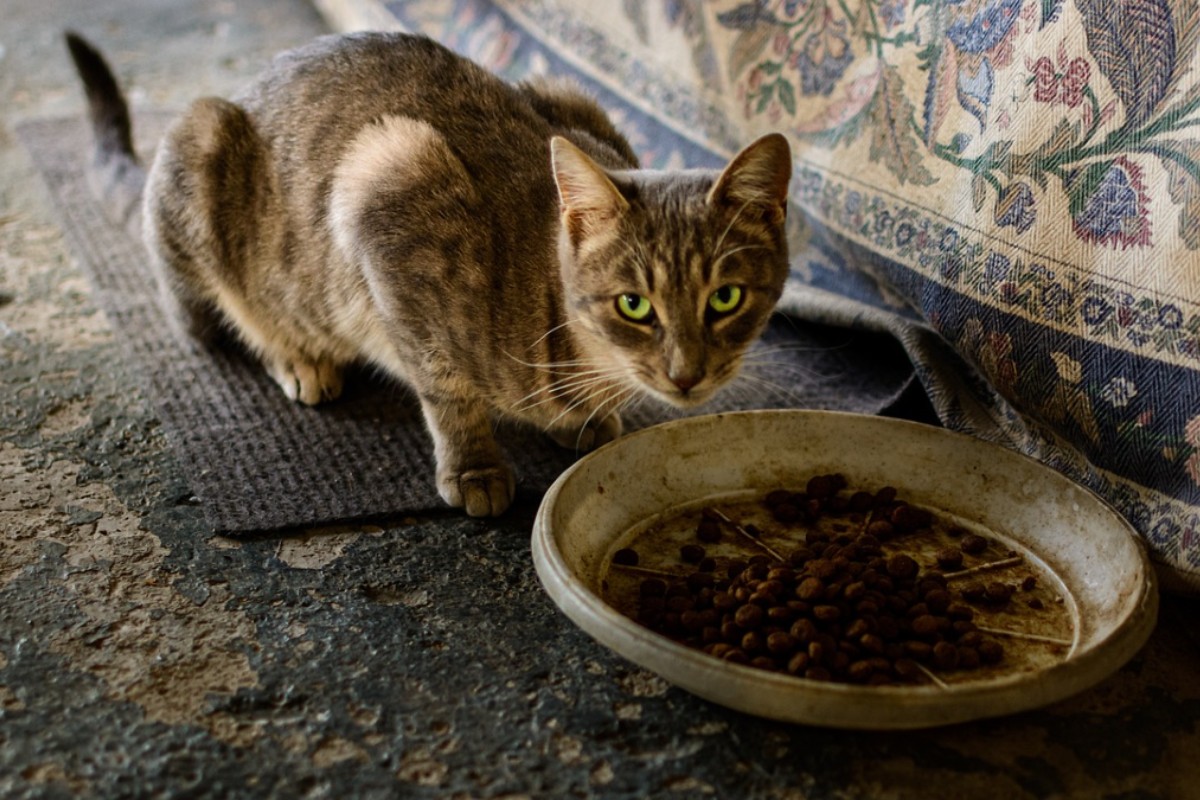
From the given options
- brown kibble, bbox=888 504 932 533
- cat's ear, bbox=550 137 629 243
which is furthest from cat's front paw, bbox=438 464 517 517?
brown kibble, bbox=888 504 932 533

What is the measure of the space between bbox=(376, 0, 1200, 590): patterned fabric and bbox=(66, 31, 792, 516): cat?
1.23ft

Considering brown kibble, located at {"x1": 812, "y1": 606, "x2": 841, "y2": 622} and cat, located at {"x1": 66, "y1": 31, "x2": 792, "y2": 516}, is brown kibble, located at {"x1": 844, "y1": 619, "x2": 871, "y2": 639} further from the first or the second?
cat, located at {"x1": 66, "y1": 31, "x2": 792, "y2": 516}

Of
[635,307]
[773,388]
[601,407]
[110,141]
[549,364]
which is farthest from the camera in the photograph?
[110,141]

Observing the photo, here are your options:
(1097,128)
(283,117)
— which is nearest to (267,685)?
(283,117)

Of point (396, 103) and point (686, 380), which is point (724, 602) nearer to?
point (686, 380)

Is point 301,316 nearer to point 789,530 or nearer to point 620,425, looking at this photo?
point 620,425

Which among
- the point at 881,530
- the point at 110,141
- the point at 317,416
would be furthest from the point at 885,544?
the point at 110,141

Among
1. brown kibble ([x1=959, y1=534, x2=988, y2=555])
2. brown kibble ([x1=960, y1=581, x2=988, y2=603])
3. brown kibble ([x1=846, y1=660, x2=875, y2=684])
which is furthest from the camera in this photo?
brown kibble ([x1=959, y1=534, x2=988, y2=555])

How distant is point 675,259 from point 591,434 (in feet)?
1.82

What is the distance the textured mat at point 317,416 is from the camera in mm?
2014

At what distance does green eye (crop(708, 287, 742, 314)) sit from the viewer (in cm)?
179

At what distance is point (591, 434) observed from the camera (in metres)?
2.20

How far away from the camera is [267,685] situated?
1.56 meters

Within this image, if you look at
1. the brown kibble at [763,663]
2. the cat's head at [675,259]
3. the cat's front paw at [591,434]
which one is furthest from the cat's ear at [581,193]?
the brown kibble at [763,663]
